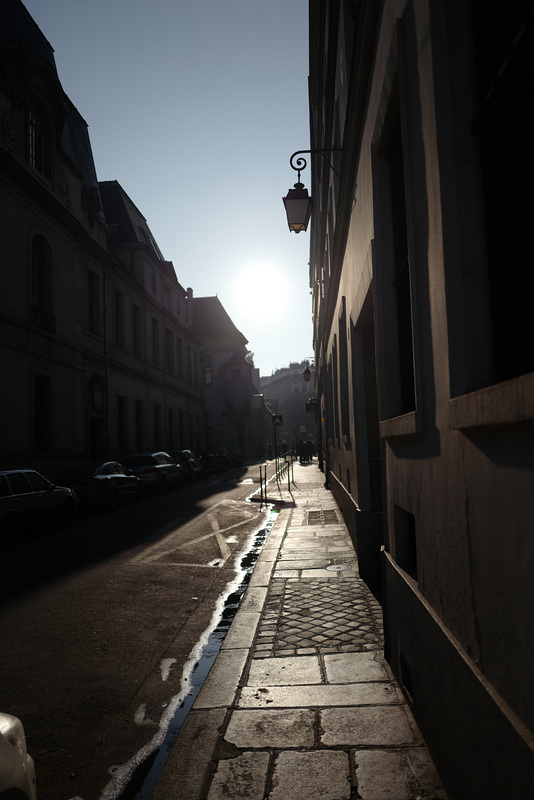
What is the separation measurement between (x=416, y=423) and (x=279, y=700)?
2048 mm

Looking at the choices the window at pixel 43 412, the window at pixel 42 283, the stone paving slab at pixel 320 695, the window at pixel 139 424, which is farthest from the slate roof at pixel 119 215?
the stone paving slab at pixel 320 695

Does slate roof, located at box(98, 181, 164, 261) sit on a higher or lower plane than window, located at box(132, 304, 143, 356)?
higher

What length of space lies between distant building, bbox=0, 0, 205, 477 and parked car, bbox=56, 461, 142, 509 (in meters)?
2.10

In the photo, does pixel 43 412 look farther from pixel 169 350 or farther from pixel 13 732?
pixel 13 732

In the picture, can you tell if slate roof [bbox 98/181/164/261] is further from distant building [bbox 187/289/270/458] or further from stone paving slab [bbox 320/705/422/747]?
stone paving slab [bbox 320/705/422/747]

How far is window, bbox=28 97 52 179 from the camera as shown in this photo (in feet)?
65.9

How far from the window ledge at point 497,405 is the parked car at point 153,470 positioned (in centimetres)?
1946

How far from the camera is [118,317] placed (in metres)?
29.1

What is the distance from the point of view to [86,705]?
4188 millimetres

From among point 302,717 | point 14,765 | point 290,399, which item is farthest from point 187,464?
point 290,399

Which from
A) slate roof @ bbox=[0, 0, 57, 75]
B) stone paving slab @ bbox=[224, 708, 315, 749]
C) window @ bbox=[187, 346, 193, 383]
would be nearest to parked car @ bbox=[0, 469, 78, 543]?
stone paving slab @ bbox=[224, 708, 315, 749]

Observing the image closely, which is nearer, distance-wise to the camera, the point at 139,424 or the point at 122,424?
the point at 122,424

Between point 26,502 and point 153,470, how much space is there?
32.8 ft

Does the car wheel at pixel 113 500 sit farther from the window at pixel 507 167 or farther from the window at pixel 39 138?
the window at pixel 507 167
